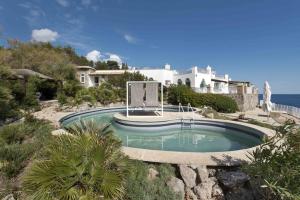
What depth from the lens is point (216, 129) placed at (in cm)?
1140

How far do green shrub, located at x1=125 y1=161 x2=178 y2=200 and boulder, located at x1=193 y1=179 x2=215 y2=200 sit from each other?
2.09 feet

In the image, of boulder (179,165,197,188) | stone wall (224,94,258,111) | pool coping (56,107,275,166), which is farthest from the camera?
stone wall (224,94,258,111)

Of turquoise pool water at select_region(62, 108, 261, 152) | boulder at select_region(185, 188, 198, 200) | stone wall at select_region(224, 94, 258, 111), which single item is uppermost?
stone wall at select_region(224, 94, 258, 111)

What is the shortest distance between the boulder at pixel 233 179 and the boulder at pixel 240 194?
12 cm

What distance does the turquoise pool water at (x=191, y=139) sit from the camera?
27.0 ft

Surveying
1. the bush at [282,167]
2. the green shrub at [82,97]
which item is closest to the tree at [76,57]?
the green shrub at [82,97]

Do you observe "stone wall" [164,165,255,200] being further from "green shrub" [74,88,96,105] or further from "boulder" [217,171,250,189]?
"green shrub" [74,88,96,105]

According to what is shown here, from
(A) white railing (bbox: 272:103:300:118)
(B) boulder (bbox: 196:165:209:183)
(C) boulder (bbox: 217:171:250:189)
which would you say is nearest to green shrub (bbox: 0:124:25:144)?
(B) boulder (bbox: 196:165:209:183)

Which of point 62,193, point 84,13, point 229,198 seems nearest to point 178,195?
point 229,198

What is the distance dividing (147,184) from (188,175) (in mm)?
1144

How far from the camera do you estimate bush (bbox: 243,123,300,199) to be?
3.29 m

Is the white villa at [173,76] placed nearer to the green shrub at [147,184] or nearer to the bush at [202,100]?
the bush at [202,100]

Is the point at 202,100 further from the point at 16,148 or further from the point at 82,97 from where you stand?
the point at 16,148

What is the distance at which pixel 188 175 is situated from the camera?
4.91m
